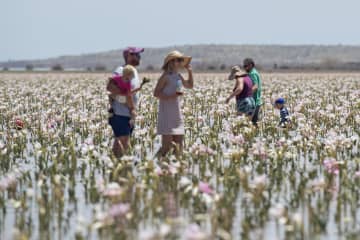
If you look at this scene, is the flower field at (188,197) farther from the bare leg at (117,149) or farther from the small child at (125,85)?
the small child at (125,85)

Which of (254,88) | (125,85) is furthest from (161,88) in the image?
(254,88)

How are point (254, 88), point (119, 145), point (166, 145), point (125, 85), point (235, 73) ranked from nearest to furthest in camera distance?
point (125, 85) → point (119, 145) → point (166, 145) → point (235, 73) → point (254, 88)

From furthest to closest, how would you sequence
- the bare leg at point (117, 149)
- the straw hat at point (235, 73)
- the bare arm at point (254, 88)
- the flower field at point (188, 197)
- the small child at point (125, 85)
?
the bare arm at point (254, 88) < the straw hat at point (235, 73) < the bare leg at point (117, 149) < the small child at point (125, 85) < the flower field at point (188, 197)

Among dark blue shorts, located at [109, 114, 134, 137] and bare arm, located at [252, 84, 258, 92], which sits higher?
bare arm, located at [252, 84, 258, 92]

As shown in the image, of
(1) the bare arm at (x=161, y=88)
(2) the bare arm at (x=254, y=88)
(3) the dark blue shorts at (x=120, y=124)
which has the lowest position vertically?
(3) the dark blue shorts at (x=120, y=124)

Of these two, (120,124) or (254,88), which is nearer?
(120,124)

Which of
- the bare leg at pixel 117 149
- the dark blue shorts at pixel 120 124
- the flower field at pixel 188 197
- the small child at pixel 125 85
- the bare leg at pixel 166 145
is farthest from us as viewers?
the bare leg at pixel 166 145

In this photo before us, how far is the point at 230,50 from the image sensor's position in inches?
7352

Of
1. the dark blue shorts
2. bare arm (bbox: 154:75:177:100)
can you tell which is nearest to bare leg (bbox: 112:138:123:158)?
the dark blue shorts

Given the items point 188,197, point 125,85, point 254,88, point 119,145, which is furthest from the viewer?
point 254,88

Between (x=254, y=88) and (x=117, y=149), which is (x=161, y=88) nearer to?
(x=117, y=149)

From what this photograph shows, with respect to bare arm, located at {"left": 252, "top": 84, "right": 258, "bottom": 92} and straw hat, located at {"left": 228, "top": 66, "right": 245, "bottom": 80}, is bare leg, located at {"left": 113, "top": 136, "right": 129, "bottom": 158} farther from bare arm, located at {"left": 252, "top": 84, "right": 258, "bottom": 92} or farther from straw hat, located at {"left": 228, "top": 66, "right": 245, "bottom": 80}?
bare arm, located at {"left": 252, "top": 84, "right": 258, "bottom": 92}

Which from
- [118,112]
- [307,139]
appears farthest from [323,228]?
[307,139]

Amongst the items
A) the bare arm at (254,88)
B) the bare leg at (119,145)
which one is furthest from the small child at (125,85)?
the bare arm at (254,88)
